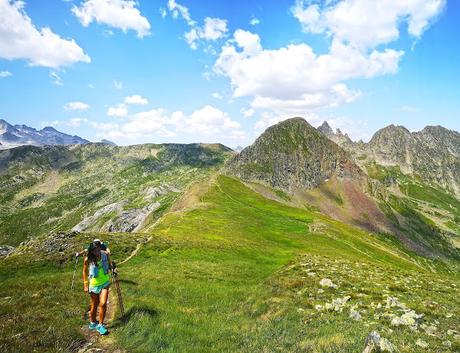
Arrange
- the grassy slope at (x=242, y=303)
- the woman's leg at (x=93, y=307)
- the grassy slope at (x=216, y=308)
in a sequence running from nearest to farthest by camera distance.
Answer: the grassy slope at (x=216, y=308) < the grassy slope at (x=242, y=303) < the woman's leg at (x=93, y=307)

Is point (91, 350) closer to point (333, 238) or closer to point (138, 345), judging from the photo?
point (138, 345)

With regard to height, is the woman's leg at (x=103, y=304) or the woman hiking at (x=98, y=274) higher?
the woman hiking at (x=98, y=274)

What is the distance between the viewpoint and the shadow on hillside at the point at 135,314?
17.6 m

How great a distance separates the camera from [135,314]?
1834cm

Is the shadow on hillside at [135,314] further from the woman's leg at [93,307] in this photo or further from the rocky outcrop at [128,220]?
the rocky outcrop at [128,220]

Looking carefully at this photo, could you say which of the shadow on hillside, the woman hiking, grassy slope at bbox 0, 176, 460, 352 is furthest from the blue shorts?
the shadow on hillside

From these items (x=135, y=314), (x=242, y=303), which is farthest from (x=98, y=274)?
(x=242, y=303)

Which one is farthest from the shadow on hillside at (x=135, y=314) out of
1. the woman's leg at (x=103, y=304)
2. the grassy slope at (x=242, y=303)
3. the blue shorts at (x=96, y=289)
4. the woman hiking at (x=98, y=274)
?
the blue shorts at (x=96, y=289)

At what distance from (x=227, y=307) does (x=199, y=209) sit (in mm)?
74978

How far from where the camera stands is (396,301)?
21.0 metres

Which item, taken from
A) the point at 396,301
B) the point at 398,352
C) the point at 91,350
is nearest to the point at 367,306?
the point at 396,301

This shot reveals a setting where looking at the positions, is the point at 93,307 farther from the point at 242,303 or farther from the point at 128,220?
the point at 128,220

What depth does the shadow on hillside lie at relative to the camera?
1761 cm

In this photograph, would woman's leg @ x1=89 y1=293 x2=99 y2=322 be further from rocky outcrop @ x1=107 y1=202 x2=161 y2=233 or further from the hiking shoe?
rocky outcrop @ x1=107 y1=202 x2=161 y2=233
